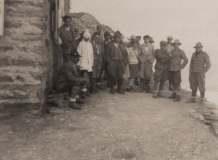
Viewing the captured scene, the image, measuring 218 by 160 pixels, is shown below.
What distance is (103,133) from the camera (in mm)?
4410

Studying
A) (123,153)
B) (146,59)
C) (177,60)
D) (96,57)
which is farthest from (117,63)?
(123,153)

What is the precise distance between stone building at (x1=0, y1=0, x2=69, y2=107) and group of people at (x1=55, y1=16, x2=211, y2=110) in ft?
3.64

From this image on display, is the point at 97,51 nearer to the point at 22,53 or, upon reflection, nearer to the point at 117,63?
the point at 117,63

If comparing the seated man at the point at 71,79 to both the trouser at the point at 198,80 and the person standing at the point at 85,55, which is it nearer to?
the person standing at the point at 85,55

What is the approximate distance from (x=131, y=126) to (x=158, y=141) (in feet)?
2.45

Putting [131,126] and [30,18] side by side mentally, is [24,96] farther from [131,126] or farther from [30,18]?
[131,126]

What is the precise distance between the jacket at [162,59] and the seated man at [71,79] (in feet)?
9.97

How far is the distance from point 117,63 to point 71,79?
2.32 m

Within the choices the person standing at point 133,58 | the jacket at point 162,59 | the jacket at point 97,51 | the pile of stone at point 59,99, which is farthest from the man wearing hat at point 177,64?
the pile of stone at point 59,99

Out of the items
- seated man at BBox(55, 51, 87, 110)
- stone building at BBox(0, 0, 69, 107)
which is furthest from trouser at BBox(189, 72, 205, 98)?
stone building at BBox(0, 0, 69, 107)

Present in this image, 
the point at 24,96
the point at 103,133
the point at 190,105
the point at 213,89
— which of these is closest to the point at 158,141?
the point at 103,133

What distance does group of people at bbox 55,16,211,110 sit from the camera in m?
5.86

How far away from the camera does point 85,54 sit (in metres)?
6.43

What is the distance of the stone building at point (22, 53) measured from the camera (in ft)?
14.6
